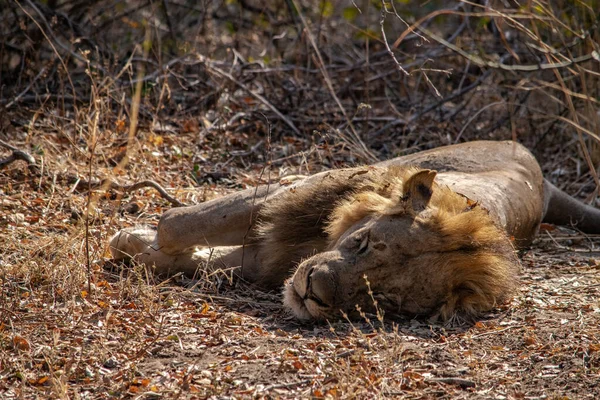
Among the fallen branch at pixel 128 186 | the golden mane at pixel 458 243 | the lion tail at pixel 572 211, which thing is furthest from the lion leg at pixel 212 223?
the lion tail at pixel 572 211

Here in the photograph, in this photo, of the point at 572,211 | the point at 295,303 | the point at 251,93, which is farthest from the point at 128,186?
the point at 572,211

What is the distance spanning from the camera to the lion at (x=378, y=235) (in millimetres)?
3852

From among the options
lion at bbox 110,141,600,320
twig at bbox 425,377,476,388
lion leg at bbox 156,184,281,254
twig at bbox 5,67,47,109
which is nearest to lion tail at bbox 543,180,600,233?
lion at bbox 110,141,600,320

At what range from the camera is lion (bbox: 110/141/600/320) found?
3.85m

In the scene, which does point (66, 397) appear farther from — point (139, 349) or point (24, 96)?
point (24, 96)

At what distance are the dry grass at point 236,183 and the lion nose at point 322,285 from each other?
19cm

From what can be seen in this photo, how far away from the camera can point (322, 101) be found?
802 centimetres

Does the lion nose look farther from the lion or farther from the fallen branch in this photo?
the fallen branch

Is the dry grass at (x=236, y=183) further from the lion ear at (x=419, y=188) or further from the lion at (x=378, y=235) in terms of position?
the lion ear at (x=419, y=188)

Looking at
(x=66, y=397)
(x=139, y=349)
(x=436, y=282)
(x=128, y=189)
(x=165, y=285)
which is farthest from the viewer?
(x=128, y=189)

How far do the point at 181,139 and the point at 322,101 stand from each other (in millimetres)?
1596

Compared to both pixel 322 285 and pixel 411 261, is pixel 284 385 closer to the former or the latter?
pixel 322 285

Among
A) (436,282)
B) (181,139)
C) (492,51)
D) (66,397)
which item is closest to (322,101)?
(181,139)

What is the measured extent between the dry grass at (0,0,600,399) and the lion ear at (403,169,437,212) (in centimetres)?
50
